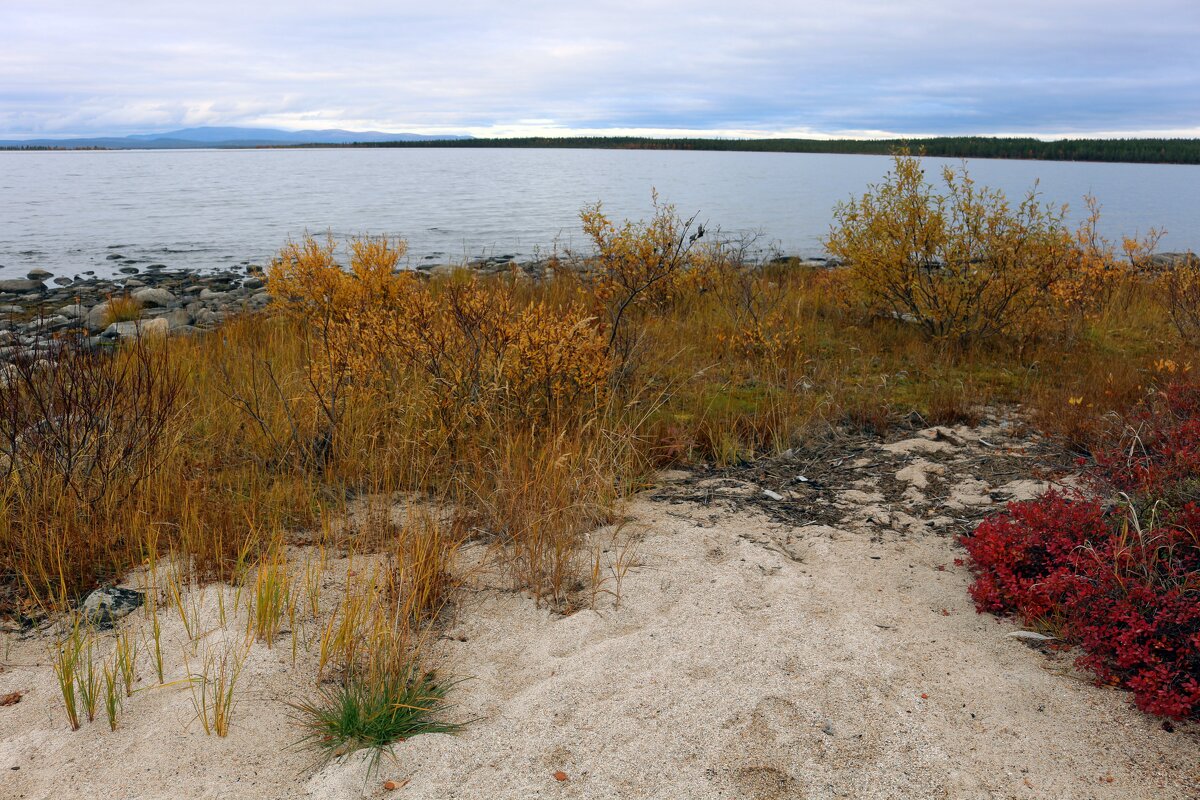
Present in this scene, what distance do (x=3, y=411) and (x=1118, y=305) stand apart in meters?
11.0

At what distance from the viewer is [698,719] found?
2.70 m

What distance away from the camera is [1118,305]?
31.9ft

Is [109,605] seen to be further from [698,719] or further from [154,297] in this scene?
[154,297]

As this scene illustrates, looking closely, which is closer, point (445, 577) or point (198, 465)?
point (445, 577)

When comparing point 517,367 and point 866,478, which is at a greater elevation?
point 517,367

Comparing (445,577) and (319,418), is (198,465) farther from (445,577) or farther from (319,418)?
(445,577)

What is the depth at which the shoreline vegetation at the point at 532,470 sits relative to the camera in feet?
9.83

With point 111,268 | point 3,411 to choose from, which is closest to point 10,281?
point 111,268

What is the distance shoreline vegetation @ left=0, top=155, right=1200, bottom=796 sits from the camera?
9.83 ft

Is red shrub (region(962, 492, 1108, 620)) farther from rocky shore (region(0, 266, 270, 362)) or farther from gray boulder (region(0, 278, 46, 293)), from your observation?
gray boulder (region(0, 278, 46, 293))

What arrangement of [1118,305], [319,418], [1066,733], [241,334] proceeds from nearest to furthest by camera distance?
[1066,733]
[319,418]
[241,334]
[1118,305]

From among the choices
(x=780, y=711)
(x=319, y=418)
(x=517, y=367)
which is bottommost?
(x=780, y=711)

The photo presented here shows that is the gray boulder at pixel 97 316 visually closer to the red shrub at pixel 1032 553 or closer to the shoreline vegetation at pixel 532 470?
the shoreline vegetation at pixel 532 470

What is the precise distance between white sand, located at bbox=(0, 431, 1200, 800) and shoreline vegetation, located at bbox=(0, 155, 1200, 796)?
5cm
